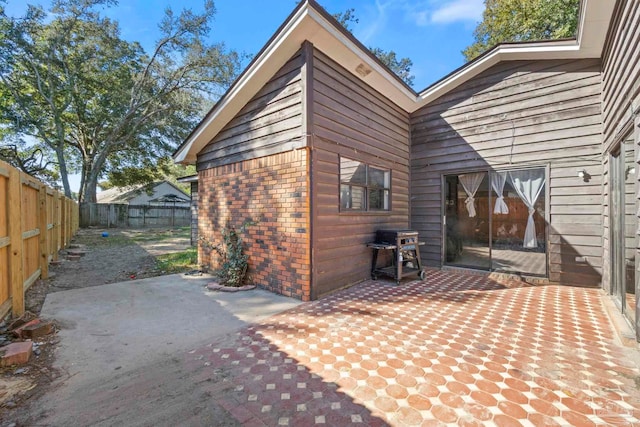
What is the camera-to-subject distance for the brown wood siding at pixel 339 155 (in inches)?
171

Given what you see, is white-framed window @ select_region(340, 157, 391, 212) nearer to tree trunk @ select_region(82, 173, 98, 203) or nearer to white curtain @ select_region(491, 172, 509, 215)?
white curtain @ select_region(491, 172, 509, 215)

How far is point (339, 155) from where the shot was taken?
187 inches

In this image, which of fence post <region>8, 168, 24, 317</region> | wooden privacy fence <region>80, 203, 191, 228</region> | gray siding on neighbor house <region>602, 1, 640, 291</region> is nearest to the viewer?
gray siding on neighbor house <region>602, 1, 640, 291</region>

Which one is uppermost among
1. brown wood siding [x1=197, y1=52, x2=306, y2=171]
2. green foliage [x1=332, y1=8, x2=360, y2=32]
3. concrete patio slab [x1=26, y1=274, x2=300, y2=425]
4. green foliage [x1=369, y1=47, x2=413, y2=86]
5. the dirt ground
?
green foliage [x1=332, y1=8, x2=360, y2=32]

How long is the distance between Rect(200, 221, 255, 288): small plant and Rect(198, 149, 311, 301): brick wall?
0.11 m

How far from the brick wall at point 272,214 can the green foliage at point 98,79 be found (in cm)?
1557

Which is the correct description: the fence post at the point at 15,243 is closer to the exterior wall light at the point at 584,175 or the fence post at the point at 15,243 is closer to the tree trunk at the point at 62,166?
the exterior wall light at the point at 584,175

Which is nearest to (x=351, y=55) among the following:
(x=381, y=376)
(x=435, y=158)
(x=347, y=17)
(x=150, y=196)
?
(x=435, y=158)

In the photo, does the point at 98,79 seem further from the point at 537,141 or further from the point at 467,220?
the point at 537,141

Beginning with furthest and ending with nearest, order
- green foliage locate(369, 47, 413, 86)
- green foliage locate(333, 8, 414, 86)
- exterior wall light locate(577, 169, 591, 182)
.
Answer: green foliage locate(369, 47, 413, 86) → green foliage locate(333, 8, 414, 86) → exterior wall light locate(577, 169, 591, 182)

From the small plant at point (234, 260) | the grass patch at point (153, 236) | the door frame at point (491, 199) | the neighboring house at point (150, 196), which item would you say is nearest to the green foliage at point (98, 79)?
the neighboring house at point (150, 196)

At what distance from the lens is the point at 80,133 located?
19.3 meters

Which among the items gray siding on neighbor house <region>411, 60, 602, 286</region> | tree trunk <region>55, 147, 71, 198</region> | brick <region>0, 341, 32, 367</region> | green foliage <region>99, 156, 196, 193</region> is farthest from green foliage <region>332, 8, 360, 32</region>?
tree trunk <region>55, 147, 71, 198</region>

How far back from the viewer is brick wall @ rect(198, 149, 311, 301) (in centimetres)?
426
